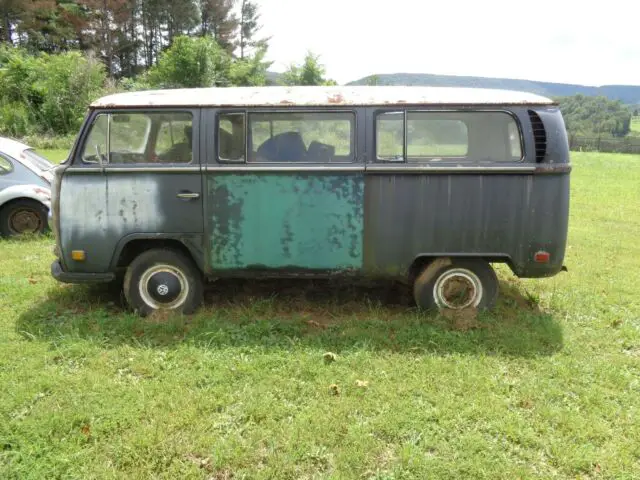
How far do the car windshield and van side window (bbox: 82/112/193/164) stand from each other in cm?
468

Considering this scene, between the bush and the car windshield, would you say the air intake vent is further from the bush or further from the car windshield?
the bush

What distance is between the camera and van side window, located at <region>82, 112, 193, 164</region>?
4.83 m

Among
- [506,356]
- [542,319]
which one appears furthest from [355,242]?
[542,319]

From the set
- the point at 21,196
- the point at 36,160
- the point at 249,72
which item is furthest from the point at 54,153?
the point at 249,72

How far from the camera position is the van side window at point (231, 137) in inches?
188

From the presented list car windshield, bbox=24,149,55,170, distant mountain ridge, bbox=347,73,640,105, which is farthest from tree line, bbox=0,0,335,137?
distant mountain ridge, bbox=347,73,640,105

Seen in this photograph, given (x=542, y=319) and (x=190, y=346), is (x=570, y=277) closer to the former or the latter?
(x=542, y=319)

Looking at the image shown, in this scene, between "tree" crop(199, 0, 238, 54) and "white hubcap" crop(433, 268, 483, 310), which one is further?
"tree" crop(199, 0, 238, 54)

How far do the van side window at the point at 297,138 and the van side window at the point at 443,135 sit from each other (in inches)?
15.5

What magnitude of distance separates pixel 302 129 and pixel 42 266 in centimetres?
431

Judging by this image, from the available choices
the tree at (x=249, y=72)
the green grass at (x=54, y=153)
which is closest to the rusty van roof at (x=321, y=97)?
the green grass at (x=54, y=153)

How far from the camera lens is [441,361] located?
4250 millimetres

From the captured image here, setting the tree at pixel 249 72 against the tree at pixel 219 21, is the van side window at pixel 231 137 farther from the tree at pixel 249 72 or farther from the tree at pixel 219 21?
the tree at pixel 219 21

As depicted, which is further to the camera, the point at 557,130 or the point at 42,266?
the point at 42,266
